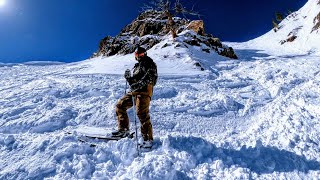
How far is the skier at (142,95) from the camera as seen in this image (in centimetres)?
664

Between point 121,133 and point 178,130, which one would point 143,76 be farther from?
point 178,130

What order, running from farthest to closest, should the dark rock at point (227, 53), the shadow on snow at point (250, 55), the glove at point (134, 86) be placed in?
the shadow on snow at point (250, 55) → the dark rock at point (227, 53) → the glove at point (134, 86)

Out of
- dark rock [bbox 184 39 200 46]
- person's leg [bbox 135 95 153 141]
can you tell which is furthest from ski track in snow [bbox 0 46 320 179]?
dark rock [bbox 184 39 200 46]

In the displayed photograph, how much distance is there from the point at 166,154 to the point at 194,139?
940 millimetres

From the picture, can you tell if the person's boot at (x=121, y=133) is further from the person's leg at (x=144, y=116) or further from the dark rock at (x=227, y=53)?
the dark rock at (x=227, y=53)

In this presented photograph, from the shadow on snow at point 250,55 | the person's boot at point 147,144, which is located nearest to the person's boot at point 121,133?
the person's boot at point 147,144

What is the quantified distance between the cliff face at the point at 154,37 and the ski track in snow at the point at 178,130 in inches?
496

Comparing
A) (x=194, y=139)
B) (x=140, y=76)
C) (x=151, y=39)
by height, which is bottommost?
(x=194, y=139)

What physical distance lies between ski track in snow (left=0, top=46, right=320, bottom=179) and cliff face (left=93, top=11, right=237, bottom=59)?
41.3ft

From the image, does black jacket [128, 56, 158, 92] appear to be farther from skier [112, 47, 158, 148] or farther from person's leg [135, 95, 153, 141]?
person's leg [135, 95, 153, 141]

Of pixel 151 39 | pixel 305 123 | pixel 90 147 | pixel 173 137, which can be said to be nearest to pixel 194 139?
pixel 173 137

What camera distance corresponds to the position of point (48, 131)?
770 centimetres

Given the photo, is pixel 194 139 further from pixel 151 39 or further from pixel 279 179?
pixel 151 39

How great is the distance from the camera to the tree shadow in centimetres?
564
